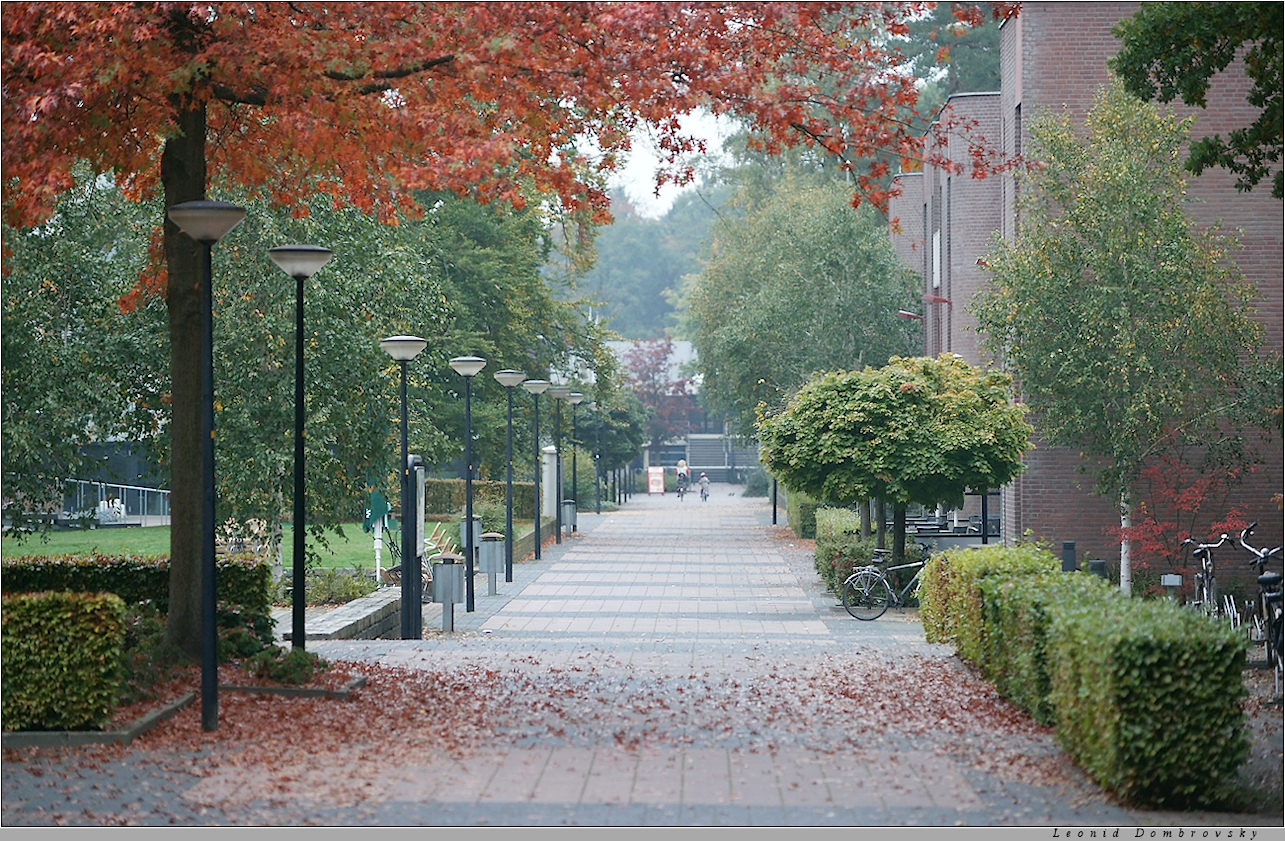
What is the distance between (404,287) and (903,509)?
25.4ft

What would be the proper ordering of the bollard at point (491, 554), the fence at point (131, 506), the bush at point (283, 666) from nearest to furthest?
the bush at point (283, 666) < the bollard at point (491, 554) < the fence at point (131, 506)

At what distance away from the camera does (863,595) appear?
20.9 meters

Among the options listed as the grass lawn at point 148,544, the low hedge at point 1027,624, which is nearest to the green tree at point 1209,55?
the low hedge at point 1027,624

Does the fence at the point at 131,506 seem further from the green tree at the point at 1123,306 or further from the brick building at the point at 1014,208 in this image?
the green tree at the point at 1123,306

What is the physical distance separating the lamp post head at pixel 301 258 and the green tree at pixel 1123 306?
47.1ft

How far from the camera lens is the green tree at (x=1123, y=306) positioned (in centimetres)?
2278

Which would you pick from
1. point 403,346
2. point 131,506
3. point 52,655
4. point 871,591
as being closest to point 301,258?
point 52,655

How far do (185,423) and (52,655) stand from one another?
290 cm

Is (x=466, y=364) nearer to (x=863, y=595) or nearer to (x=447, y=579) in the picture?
(x=447, y=579)

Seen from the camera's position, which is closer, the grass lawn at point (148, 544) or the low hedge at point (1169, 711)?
the low hedge at point (1169, 711)

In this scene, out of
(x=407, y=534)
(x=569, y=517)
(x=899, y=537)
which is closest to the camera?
(x=407, y=534)

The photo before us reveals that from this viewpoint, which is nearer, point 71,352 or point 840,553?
point 71,352

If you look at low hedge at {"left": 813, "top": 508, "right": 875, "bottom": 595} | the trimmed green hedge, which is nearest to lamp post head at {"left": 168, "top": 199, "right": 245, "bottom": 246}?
low hedge at {"left": 813, "top": 508, "right": 875, "bottom": 595}

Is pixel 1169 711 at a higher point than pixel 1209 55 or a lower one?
lower
